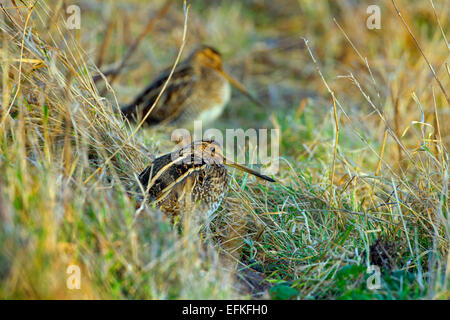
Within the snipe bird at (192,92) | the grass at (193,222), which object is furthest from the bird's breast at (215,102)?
the grass at (193,222)

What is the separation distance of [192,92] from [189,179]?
8.46 ft

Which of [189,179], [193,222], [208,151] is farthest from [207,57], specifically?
[193,222]

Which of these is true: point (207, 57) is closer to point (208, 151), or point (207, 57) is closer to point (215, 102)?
point (215, 102)

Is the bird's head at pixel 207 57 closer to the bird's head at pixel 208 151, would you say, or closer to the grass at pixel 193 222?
the grass at pixel 193 222

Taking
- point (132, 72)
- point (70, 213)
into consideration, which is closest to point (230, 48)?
point (132, 72)

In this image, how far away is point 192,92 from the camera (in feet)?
17.7

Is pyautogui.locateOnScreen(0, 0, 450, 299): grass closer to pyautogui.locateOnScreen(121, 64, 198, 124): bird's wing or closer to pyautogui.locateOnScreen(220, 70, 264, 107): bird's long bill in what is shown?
pyautogui.locateOnScreen(121, 64, 198, 124): bird's wing

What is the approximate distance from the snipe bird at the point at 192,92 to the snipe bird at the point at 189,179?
1.81 metres

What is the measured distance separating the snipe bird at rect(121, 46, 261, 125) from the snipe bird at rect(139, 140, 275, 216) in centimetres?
181

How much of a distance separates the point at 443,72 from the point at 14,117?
13.1 ft

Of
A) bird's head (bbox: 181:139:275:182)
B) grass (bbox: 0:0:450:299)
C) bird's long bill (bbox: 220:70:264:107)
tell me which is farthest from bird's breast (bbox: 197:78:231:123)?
bird's head (bbox: 181:139:275:182)

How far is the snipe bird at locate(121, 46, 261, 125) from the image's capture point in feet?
16.9
